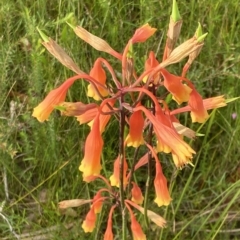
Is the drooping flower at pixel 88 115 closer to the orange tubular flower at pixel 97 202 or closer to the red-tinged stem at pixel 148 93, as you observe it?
the red-tinged stem at pixel 148 93

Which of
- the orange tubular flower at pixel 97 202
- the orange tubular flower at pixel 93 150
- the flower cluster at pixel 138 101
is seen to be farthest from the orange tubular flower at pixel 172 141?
the orange tubular flower at pixel 97 202

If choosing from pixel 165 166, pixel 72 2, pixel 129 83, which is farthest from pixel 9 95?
pixel 129 83

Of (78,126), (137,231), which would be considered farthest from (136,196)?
(78,126)

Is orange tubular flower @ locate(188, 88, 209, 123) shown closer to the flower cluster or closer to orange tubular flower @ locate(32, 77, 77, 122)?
the flower cluster

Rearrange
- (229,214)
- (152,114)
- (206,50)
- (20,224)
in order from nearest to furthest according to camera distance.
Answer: (152,114) → (20,224) → (229,214) → (206,50)

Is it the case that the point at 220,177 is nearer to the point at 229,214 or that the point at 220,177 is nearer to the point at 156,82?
the point at 229,214
